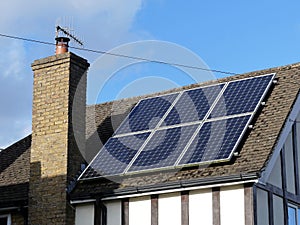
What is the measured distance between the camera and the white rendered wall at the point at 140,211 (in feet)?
44.0

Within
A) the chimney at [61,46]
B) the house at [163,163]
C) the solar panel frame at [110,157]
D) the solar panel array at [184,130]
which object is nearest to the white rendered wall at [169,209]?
the house at [163,163]

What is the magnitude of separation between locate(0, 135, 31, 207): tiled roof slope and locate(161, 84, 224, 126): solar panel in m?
3.52

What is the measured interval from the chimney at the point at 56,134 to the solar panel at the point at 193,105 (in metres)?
1.99

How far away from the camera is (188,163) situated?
44.2 ft

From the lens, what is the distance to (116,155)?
14906 mm

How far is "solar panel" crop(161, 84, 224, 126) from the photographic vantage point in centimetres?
1503

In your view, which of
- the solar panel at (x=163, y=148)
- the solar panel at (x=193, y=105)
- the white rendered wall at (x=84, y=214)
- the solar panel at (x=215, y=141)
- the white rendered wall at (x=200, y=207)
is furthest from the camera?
the solar panel at (x=193, y=105)

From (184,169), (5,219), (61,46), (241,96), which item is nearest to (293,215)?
(184,169)

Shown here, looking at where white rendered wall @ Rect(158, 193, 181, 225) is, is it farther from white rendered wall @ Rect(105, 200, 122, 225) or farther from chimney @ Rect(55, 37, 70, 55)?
chimney @ Rect(55, 37, 70, 55)

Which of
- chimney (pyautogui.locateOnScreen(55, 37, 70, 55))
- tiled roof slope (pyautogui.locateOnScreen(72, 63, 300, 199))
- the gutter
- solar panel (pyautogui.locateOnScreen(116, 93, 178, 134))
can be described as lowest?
the gutter

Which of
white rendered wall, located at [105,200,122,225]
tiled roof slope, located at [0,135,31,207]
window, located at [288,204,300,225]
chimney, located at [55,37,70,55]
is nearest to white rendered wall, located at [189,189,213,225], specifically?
white rendered wall, located at [105,200,122,225]

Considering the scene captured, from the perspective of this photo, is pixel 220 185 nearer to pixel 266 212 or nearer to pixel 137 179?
pixel 266 212

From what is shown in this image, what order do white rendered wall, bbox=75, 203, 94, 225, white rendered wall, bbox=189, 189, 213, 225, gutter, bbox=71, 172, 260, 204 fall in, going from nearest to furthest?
gutter, bbox=71, 172, 260, 204, white rendered wall, bbox=189, 189, 213, 225, white rendered wall, bbox=75, 203, 94, 225

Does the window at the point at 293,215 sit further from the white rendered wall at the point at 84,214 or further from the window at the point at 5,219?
the window at the point at 5,219
